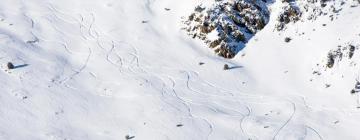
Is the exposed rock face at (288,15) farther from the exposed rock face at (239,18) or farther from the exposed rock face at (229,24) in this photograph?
the exposed rock face at (229,24)

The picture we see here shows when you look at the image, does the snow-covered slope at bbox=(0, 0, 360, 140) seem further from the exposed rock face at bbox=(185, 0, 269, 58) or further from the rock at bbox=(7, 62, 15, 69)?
the exposed rock face at bbox=(185, 0, 269, 58)

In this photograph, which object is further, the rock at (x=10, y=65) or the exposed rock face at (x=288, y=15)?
the exposed rock face at (x=288, y=15)


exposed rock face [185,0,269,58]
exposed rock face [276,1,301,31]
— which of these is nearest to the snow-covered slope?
exposed rock face [276,1,301,31]

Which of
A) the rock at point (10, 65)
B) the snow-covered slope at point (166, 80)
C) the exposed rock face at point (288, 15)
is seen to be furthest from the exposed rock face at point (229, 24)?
the rock at point (10, 65)

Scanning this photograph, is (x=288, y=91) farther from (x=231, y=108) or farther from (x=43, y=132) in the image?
(x=43, y=132)

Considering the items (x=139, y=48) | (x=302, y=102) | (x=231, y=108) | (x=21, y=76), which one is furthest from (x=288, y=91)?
(x=21, y=76)

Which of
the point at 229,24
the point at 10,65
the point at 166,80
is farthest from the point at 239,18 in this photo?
the point at 10,65

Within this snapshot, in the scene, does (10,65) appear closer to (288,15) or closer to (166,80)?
(166,80)
